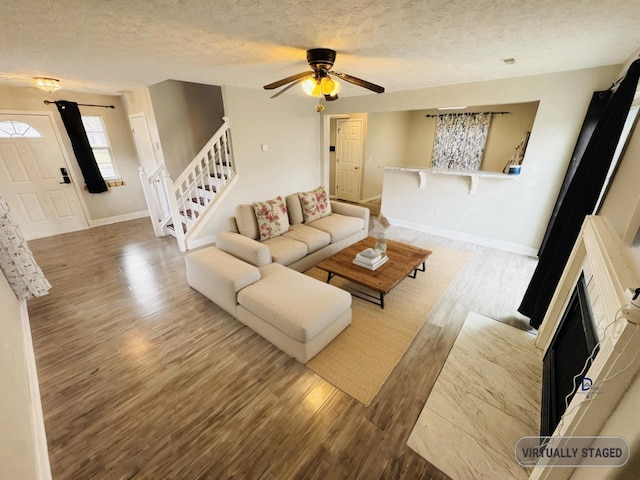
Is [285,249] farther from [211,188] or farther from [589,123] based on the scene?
[589,123]

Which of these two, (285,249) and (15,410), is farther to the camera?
(285,249)

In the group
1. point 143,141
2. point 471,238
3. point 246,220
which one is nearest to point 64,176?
Result: point 143,141

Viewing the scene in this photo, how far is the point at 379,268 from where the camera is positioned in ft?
8.77

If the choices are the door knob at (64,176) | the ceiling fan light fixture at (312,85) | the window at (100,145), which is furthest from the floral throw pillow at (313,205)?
the door knob at (64,176)

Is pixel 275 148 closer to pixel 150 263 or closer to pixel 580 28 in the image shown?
pixel 150 263

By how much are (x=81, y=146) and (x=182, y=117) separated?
1.96 metres

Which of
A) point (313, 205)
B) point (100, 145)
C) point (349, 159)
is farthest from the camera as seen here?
point (349, 159)

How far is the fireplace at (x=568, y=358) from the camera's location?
48.6 inches

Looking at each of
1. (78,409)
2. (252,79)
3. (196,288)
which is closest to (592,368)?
(78,409)

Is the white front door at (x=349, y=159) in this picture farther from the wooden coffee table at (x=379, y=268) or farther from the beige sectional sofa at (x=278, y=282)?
the wooden coffee table at (x=379, y=268)

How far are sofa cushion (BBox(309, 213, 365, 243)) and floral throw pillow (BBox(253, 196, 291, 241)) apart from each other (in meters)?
0.48

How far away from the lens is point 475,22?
1.63m

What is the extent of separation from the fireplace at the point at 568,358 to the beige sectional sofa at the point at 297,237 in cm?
237

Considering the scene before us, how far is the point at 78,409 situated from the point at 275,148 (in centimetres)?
414
